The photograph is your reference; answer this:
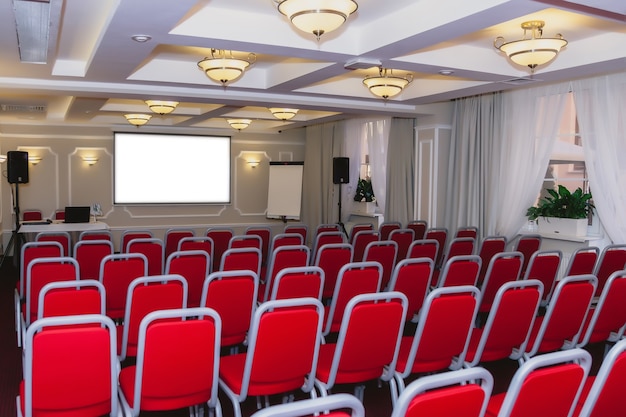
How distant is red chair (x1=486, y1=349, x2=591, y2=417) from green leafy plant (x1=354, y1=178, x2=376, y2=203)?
901 centimetres

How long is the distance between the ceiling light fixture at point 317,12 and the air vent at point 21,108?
6.84 meters

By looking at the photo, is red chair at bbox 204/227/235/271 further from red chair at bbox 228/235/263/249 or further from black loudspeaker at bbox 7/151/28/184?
black loudspeaker at bbox 7/151/28/184

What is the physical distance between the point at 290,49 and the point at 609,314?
10.8 feet

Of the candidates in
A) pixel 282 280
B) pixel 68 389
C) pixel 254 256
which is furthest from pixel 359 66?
pixel 68 389

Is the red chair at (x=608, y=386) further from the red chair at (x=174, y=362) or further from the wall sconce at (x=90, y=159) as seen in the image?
the wall sconce at (x=90, y=159)

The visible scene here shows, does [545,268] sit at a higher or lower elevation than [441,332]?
higher

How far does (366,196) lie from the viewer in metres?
10.9

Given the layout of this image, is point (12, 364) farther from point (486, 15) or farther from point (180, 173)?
point (180, 173)

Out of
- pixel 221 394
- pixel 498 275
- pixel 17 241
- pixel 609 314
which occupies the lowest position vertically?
pixel 221 394

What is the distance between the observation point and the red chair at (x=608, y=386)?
185 centimetres

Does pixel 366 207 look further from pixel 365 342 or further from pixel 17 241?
pixel 365 342

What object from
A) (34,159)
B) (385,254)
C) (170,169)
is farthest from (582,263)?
(34,159)

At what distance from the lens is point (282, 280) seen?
3578mm

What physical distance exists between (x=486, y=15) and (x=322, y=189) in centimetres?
850
